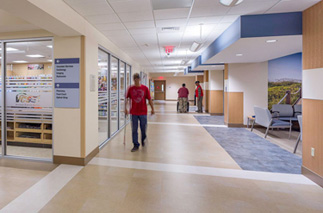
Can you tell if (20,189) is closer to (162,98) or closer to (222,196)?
(222,196)

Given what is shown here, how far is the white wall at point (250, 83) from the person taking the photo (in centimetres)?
645

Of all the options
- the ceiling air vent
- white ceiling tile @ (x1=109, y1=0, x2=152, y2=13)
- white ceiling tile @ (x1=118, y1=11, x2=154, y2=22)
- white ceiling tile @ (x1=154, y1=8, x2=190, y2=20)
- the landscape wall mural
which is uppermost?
the ceiling air vent

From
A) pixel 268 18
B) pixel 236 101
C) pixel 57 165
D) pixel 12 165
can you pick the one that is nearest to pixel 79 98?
pixel 57 165

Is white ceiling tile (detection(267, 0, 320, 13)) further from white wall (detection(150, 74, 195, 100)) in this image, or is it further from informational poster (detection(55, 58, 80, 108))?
white wall (detection(150, 74, 195, 100))

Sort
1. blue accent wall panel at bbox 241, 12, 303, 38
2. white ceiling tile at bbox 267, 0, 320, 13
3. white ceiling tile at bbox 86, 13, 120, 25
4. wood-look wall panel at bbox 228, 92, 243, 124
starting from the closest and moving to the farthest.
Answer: white ceiling tile at bbox 267, 0, 320, 13 → blue accent wall panel at bbox 241, 12, 303, 38 → white ceiling tile at bbox 86, 13, 120, 25 → wood-look wall panel at bbox 228, 92, 243, 124

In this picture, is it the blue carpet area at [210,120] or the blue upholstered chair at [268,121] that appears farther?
the blue carpet area at [210,120]

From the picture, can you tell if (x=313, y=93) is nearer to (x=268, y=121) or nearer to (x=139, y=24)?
(x=268, y=121)

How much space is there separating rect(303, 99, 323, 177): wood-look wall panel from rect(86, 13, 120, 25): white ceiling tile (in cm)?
363

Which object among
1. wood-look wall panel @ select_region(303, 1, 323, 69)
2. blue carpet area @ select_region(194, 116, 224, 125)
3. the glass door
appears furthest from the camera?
blue carpet area @ select_region(194, 116, 224, 125)

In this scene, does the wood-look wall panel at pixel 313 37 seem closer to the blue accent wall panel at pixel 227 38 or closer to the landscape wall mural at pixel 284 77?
the blue accent wall panel at pixel 227 38

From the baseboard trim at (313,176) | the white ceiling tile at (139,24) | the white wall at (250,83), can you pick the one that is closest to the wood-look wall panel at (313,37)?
the baseboard trim at (313,176)

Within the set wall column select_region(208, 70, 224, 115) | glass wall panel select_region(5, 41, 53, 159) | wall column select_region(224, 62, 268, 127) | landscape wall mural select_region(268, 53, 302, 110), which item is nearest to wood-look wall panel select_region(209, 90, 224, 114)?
wall column select_region(208, 70, 224, 115)

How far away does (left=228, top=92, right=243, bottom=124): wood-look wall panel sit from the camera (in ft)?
21.7

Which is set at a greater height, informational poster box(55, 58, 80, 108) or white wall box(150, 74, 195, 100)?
white wall box(150, 74, 195, 100)
